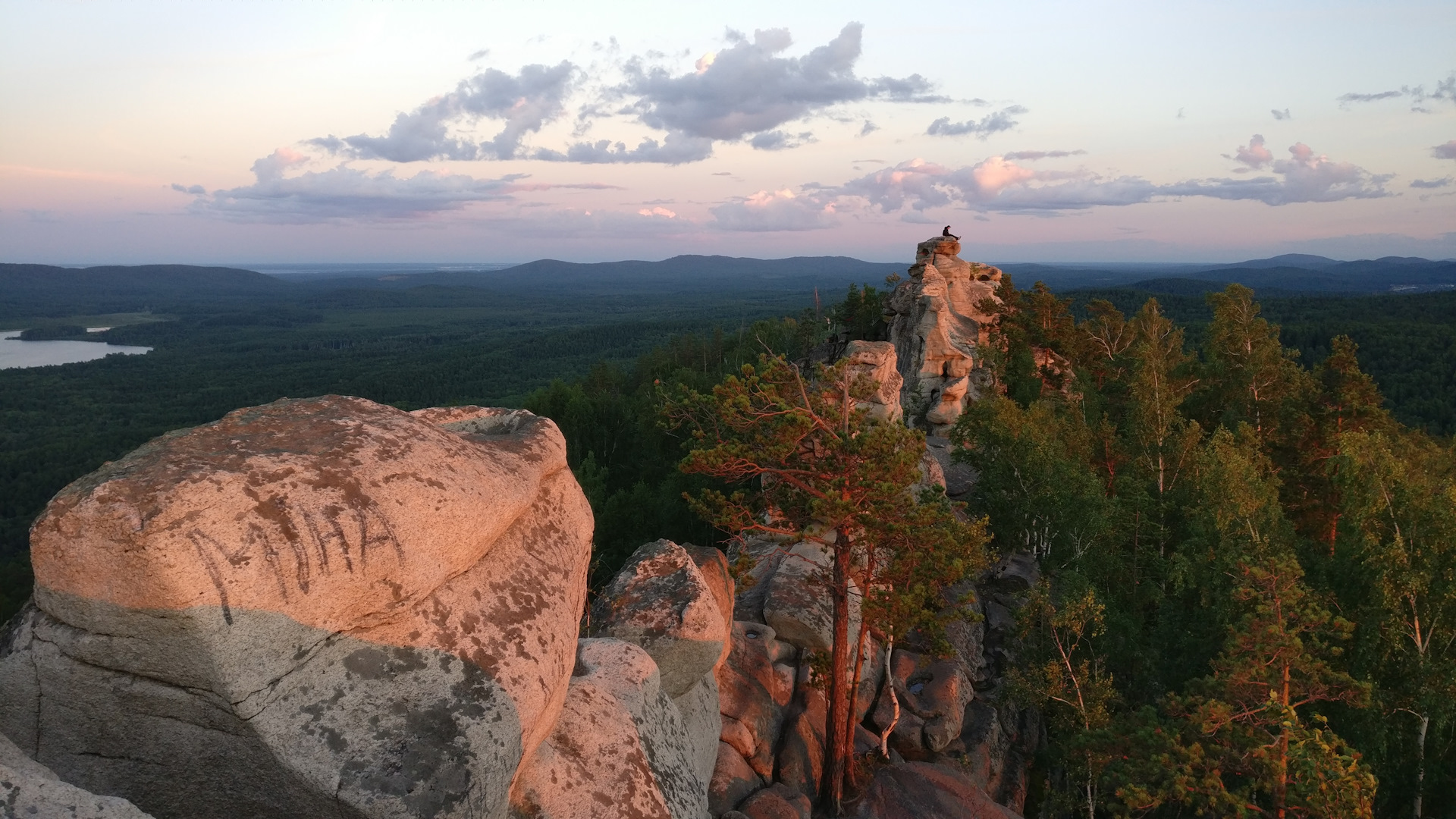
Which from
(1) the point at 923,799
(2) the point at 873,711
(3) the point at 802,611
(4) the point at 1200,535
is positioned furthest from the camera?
(4) the point at 1200,535

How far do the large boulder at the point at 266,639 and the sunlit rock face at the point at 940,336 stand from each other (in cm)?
4300

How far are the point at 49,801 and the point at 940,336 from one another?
1956 inches

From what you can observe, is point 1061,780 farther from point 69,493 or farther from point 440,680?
point 69,493

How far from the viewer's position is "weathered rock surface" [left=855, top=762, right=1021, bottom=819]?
14250mm

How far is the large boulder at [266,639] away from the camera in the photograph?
5.75 m

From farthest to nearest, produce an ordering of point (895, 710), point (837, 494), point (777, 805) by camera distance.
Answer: point (895, 710) → point (777, 805) → point (837, 494)

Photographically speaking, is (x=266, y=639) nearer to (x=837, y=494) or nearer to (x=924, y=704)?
(x=837, y=494)

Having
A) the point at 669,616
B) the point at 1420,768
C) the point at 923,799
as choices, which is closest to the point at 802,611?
the point at 923,799

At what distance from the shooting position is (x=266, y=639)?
6117mm

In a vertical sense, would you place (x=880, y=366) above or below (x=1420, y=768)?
above

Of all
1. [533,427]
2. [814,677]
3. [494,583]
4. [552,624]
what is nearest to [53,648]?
[494,583]

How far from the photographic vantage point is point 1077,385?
4928 centimetres

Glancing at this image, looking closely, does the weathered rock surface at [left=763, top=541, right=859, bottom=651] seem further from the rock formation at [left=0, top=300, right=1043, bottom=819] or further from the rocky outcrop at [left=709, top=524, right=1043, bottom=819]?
the rock formation at [left=0, top=300, right=1043, bottom=819]

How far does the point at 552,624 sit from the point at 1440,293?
505 ft
